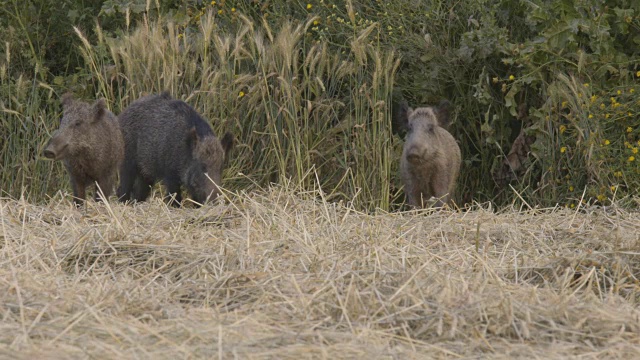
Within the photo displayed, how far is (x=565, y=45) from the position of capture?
829cm

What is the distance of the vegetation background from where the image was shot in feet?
26.8

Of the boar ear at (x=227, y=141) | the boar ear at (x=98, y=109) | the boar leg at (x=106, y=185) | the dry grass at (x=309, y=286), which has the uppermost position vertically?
the dry grass at (x=309, y=286)

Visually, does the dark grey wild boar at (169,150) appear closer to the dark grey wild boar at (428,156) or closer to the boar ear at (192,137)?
the boar ear at (192,137)

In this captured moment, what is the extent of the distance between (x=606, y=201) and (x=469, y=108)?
1631mm

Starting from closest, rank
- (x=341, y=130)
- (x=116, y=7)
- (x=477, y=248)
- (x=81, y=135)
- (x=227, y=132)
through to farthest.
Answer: (x=477, y=248)
(x=81, y=135)
(x=227, y=132)
(x=341, y=130)
(x=116, y=7)

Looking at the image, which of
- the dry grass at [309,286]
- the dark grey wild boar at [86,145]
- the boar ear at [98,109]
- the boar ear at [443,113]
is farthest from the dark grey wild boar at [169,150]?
the dry grass at [309,286]

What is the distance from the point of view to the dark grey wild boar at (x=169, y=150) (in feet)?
25.9

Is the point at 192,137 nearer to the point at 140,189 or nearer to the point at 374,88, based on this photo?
the point at 140,189

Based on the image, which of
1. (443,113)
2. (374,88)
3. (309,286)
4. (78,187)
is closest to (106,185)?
(78,187)

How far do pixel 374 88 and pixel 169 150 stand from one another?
1577 mm

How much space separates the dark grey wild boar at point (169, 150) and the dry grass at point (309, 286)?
6.12ft

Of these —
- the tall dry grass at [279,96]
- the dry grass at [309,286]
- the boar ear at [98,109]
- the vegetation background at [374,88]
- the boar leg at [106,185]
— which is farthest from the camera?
the tall dry grass at [279,96]

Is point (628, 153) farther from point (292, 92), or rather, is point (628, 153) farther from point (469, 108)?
point (292, 92)

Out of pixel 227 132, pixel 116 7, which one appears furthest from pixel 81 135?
pixel 116 7
